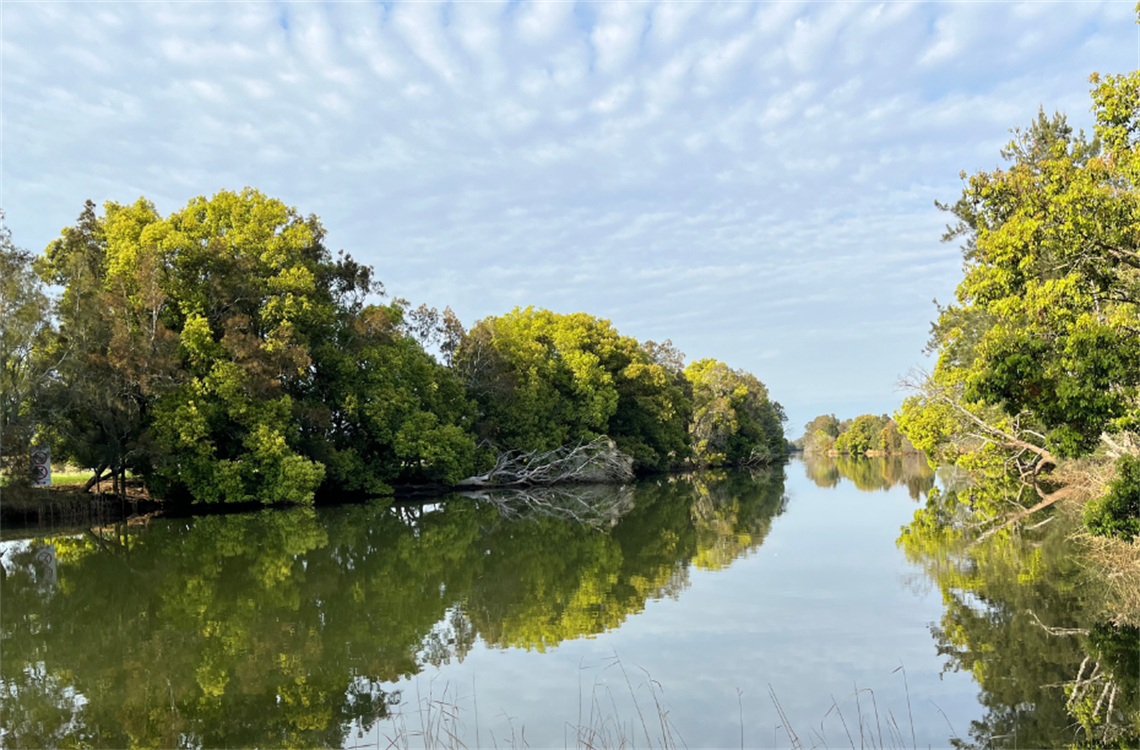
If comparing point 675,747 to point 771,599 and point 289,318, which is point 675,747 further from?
point 289,318

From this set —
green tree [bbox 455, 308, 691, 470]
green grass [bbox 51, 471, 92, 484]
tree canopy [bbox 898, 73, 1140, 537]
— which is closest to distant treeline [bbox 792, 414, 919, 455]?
green tree [bbox 455, 308, 691, 470]

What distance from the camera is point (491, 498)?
117 feet

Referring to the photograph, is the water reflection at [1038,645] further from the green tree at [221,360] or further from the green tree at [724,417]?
the green tree at [724,417]

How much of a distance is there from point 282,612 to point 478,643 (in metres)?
3.48

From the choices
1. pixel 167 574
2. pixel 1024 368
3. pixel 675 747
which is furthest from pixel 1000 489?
pixel 167 574

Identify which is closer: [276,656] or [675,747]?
[675,747]

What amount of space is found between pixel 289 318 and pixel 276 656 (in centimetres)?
2338

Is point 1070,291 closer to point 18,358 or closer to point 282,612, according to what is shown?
point 282,612

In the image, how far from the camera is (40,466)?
2389 centimetres

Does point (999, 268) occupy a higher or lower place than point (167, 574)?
higher

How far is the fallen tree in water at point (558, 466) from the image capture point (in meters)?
43.2

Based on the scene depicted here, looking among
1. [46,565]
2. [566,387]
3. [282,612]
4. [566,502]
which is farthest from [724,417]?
[282,612]

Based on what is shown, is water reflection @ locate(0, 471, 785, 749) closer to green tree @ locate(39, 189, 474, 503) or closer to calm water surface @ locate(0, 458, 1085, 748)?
calm water surface @ locate(0, 458, 1085, 748)

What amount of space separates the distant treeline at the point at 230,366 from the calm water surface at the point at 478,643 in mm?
6468
